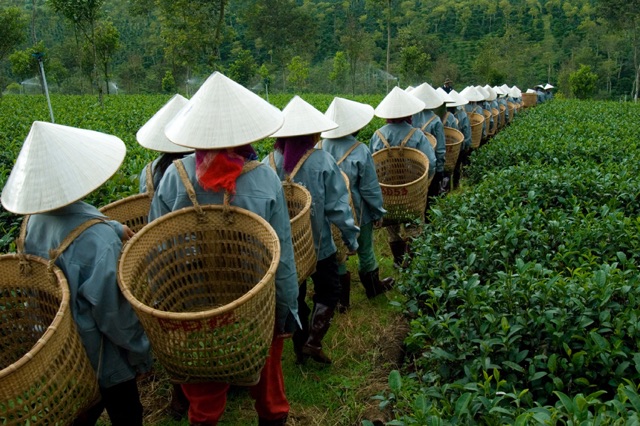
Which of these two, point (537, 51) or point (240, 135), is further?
point (537, 51)

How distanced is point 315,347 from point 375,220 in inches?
49.3

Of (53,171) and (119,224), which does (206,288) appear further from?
(53,171)

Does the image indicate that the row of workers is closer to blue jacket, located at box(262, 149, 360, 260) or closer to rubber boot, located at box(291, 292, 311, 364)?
blue jacket, located at box(262, 149, 360, 260)

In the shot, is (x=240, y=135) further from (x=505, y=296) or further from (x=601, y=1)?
(x=601, y=1)

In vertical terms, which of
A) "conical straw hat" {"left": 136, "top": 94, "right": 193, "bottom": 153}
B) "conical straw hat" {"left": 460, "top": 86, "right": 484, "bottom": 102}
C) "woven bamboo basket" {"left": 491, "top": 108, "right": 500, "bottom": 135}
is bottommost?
"woven bamboo basket" {"left": 491, "top": 108, "right": 500, "bottom": 135}

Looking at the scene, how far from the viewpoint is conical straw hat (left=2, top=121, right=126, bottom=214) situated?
182 cm

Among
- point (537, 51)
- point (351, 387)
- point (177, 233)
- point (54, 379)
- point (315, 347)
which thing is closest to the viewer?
point (54, 379)

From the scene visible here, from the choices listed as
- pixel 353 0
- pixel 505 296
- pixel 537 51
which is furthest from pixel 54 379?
pixel 353 0

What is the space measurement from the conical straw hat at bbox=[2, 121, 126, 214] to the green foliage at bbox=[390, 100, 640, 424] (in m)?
1.34

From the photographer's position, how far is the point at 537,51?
2021 inches

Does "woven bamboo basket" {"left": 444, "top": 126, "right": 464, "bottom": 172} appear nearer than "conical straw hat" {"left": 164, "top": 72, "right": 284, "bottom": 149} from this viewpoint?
No

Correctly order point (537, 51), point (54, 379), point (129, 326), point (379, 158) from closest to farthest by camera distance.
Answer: point (54, 379)
point (129, 326)
point (379, 158)
point (537, 51)

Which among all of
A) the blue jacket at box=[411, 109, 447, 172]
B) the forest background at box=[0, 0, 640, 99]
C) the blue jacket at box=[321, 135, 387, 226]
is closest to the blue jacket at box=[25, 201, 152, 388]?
the blue jacket at box=[321, 135, 387, 226]

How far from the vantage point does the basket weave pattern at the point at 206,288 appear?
159 cm
